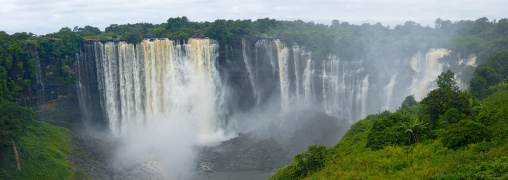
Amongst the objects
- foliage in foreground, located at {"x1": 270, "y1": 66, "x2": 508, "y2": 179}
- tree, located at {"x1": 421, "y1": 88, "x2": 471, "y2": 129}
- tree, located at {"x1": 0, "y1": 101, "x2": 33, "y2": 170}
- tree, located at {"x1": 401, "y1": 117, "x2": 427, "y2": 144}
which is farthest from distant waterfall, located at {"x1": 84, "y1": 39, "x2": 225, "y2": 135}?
tree, located at {"x1": 401, "y1": 117, "x2": 427, "y2": 144}

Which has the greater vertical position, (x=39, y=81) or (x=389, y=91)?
(x=39, y=81)

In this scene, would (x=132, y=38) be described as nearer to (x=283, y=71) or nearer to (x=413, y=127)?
(x=283, y=71)

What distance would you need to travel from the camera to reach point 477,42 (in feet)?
159

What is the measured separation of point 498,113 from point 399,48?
28.4m

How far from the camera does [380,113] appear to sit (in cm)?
3606

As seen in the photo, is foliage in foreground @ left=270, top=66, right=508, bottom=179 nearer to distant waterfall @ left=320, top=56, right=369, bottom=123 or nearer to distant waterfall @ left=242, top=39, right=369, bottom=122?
distant waterfall @ left=320, top=56, right=369, bottom=123

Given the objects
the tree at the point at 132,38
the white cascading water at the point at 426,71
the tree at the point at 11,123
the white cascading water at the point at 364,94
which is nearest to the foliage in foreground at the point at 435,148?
the white cascading water at the point at 426,71

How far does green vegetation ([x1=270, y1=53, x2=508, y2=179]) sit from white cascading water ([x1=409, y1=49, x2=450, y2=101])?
59.9ft

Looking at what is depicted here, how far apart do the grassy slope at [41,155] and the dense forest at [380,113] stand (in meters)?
0.11

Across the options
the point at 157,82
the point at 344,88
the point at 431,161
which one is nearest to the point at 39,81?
the point at 157,82

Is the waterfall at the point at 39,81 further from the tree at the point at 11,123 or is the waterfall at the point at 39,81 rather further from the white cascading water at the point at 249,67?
the white cascading water at the point at 249,67

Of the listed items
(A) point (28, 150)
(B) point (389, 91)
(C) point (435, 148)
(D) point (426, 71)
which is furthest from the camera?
(B) point (389, 91)

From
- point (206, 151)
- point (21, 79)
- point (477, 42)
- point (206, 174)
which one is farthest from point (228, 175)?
point (477, 42)

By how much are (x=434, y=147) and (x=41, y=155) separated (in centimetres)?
3012
